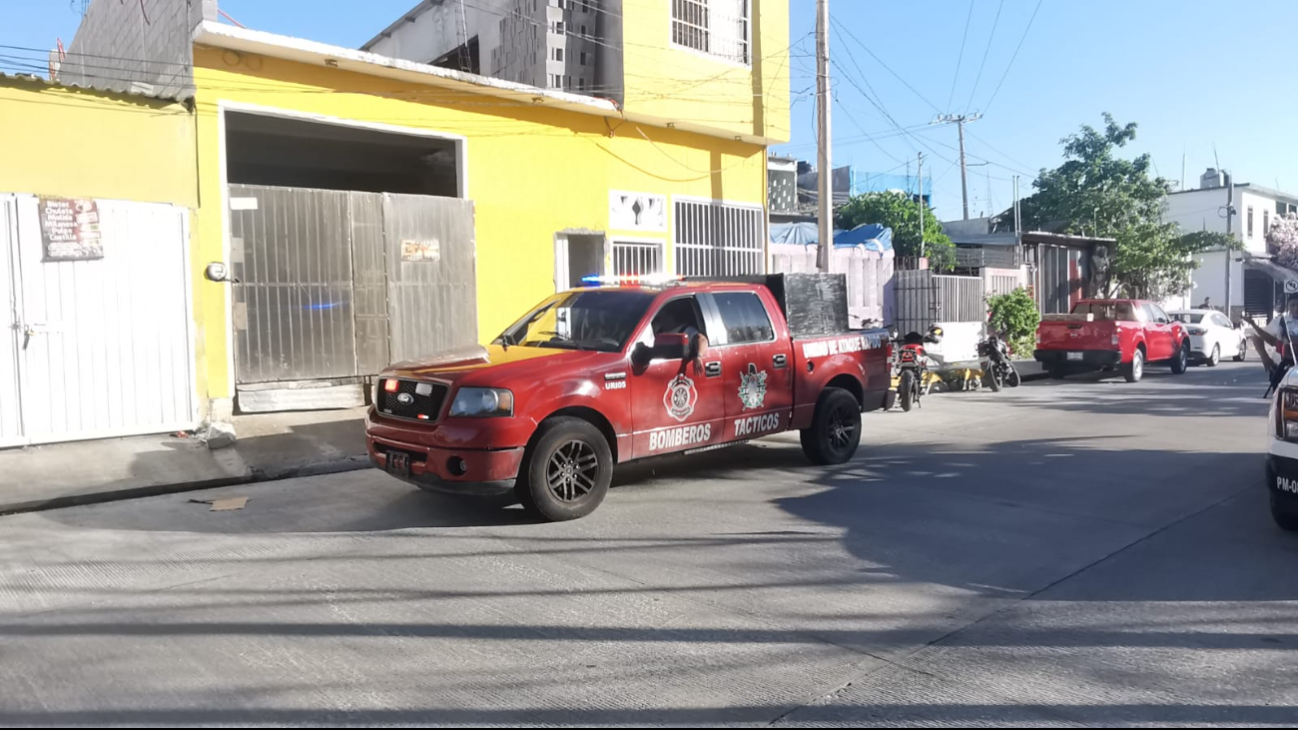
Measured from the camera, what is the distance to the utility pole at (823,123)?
15.9 m

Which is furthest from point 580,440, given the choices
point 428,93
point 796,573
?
point 428,93

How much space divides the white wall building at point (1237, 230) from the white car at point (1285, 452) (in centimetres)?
4306

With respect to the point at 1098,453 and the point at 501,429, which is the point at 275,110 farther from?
the point at 1098,453

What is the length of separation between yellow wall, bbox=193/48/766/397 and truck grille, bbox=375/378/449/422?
4342 mm

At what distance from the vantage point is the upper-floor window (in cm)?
1581

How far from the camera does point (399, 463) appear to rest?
23.0ft

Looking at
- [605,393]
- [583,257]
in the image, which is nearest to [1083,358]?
[583,257]

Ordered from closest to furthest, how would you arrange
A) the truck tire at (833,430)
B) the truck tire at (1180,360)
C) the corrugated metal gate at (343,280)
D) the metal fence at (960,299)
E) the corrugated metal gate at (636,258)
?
the truck tire at (833,430), the corrugated metal gate at (343,280), the corrugated metal gate at (636,258), the truck tire at (1180,360), the metal fence at (960,299)

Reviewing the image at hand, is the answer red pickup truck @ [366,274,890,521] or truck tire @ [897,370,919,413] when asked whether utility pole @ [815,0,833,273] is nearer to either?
truck tire @ [897,370,919,413]

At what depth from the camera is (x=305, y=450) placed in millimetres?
9961

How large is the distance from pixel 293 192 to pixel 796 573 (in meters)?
8.38

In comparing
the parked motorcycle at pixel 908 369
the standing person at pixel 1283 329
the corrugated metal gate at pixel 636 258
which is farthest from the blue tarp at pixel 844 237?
the standing person at pixel 1283 329

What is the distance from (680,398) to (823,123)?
9.57 m

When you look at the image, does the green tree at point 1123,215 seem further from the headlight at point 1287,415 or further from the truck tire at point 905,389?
the headlight at point 1287,415
